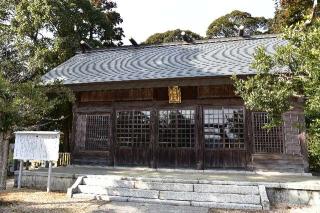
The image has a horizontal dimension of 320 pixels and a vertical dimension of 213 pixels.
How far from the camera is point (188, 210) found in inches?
275

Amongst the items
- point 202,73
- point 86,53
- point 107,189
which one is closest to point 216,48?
point 202,73

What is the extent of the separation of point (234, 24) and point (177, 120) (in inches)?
1213

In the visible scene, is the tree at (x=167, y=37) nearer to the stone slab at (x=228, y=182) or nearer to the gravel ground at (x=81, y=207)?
the stone slab at (x=228, y=182)

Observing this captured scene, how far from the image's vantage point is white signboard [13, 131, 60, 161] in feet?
29.5

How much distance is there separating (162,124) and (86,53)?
8662mm

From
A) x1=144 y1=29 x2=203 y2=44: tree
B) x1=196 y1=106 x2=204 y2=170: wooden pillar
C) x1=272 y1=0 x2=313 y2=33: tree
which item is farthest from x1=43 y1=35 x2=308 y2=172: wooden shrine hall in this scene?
x1=144 y1=29 x2=203 y2=44: tree

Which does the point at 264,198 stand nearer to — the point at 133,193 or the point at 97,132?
the point at 133,193

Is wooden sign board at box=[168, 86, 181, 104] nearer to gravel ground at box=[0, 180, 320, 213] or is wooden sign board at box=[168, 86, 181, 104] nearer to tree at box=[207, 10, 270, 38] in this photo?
gravel ground at box=[0, 180, 320, 213]

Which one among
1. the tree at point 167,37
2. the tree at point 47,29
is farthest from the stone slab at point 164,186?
the tree at point 167,37

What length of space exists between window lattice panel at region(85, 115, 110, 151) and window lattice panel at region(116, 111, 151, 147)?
59 centimetres

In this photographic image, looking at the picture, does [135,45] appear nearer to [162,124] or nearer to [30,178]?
[162,124]

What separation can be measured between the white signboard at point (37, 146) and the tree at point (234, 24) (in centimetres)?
3261

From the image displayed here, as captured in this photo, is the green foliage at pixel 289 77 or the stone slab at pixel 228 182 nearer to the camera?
the green foliage at pixel 289 77

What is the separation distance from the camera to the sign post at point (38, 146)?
29.5 feet
